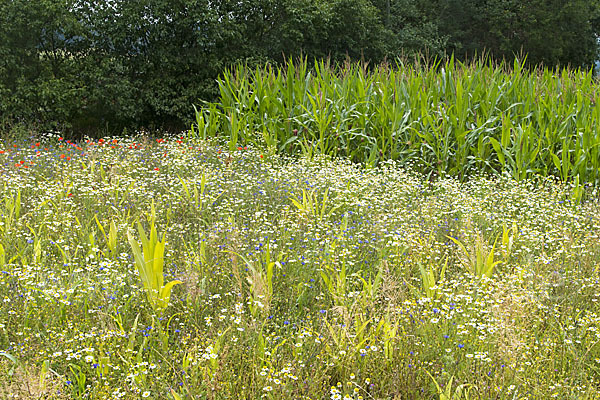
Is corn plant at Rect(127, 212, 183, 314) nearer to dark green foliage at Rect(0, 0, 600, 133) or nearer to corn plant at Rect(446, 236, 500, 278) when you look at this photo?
corn plant at Rect(446, 236, 500, 278)

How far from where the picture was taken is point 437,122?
698 centimetres

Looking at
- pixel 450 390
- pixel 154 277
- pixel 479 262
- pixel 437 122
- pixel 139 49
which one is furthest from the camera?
pixel 139 49

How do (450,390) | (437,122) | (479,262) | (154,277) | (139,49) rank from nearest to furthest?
(450,390)
(154,277)
(479,262)
(437,122)
(139,49)

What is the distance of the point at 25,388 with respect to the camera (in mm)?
2393

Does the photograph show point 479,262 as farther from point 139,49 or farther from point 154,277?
point 139,49

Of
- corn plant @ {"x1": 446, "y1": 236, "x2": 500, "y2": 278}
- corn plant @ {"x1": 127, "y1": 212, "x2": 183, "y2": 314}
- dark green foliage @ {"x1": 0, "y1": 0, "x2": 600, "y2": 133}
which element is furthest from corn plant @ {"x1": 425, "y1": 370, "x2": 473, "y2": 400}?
dark green foliage @ {"x1": 0, "y1": 0, "x2": 600, "y2": 133}

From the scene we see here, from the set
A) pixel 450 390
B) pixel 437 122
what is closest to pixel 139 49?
pixel 437 122

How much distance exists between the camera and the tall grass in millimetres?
6641

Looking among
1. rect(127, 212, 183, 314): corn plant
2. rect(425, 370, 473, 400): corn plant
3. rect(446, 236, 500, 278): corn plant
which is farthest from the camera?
rect(446, 236, 500, 278): corn plant

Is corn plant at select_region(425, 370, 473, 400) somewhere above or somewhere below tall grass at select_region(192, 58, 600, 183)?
below

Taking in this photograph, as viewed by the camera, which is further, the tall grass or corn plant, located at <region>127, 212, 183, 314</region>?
the tall grass

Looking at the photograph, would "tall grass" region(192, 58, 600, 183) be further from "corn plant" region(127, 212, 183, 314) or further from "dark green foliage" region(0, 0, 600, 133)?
"corn plant" region(127, 212, 183, 314)

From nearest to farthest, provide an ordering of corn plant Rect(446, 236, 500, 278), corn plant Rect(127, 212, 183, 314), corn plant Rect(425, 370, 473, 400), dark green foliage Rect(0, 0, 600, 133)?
corn plant Rect(425, 370, 473, 400)
corn plant Rect(127, 212, 183, 314)
corn plant Rect(446, 236, 500, 278)
dark green foliage Rect(0, 0, 600, 133)

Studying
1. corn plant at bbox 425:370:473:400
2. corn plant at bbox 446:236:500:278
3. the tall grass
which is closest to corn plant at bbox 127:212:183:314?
corn plant at bbox 425:370:473:400
